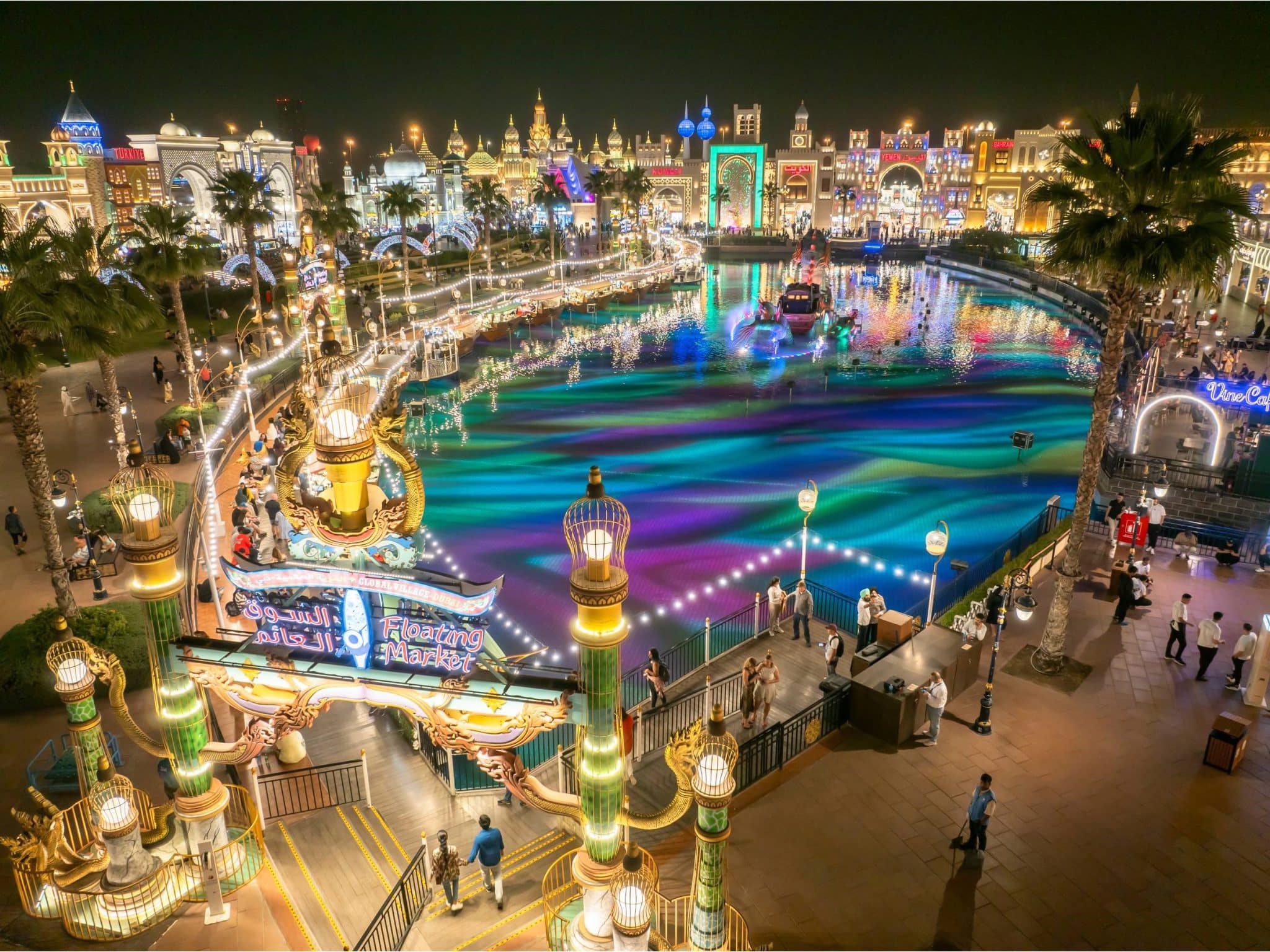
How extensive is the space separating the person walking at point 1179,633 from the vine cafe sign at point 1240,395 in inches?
423

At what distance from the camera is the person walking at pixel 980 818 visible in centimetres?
1088

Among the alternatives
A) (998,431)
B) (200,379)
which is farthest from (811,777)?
(200,379)

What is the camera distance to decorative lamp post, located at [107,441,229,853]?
968cm

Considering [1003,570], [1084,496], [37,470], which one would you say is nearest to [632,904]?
[1084,496]

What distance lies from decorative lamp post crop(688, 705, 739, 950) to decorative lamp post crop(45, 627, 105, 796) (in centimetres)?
790

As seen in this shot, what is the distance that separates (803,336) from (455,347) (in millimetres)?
25354

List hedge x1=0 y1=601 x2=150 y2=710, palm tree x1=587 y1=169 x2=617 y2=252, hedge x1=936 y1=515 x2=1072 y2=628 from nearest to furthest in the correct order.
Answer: hedge x1=0 y1=601 x2=150 y2=710, hedge x1=936 y1=515 x2=1072 y2=628, palm tree x1=587 y1=169 x2=617 y2=252

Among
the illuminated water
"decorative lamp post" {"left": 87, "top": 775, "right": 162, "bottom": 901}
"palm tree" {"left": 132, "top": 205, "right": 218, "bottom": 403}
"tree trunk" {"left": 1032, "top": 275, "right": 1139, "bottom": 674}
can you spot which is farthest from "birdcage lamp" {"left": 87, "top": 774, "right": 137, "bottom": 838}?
"palm tree" {"left": 132, "top": 205, "right": 218, "bottom": 403}

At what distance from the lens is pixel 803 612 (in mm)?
17219

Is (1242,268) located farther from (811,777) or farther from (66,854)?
(66,854)

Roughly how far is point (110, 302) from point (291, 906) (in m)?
13.9

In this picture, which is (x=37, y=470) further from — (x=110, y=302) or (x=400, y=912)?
(x=400, y=912)

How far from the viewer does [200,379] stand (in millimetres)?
34969

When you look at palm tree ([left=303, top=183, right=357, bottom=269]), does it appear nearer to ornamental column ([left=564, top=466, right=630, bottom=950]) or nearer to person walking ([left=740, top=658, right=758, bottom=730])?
person walking ([left=740, top=658, right=758, bottom=730])
